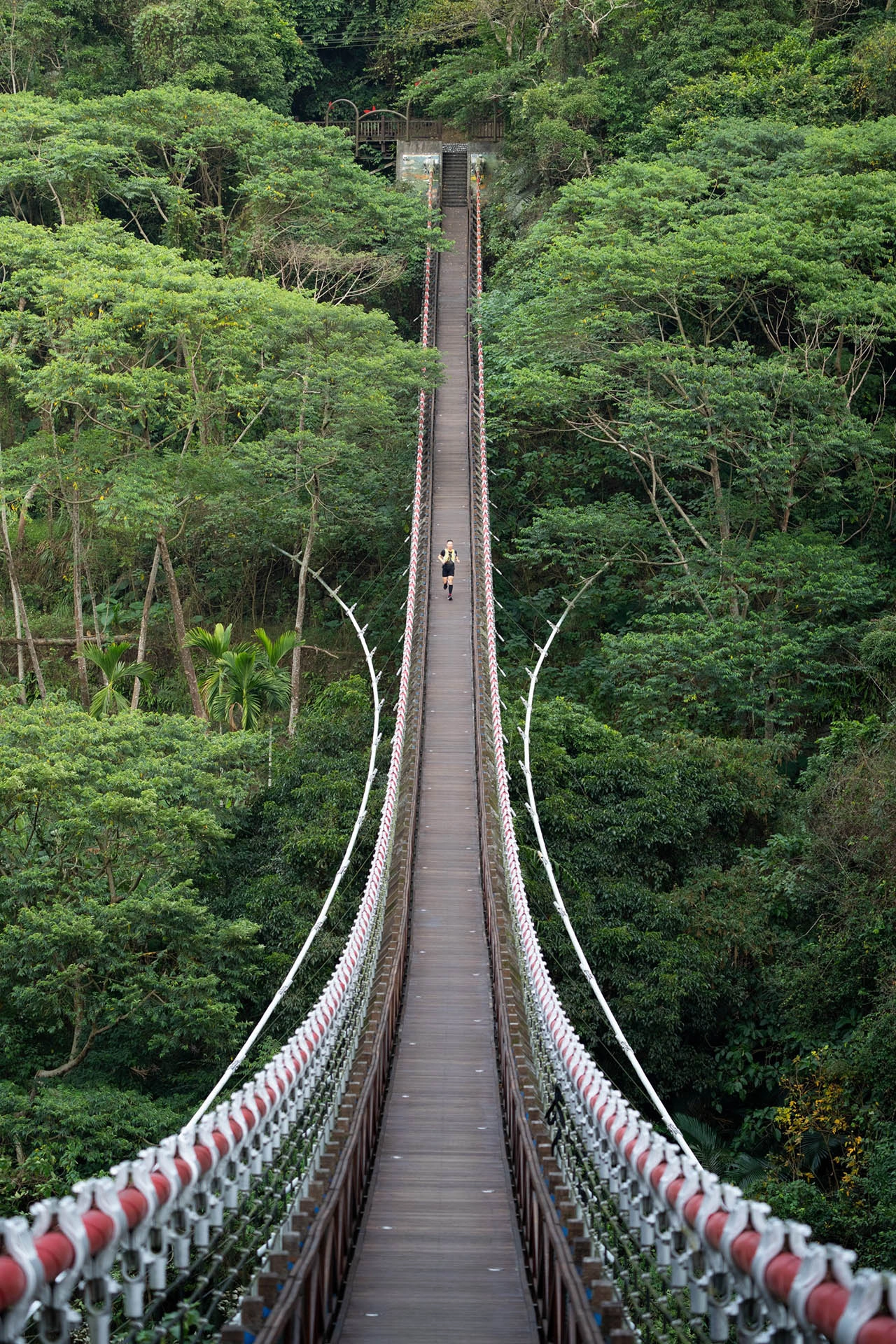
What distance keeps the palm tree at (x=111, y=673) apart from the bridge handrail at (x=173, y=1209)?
10.9m

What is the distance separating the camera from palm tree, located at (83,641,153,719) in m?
18.5

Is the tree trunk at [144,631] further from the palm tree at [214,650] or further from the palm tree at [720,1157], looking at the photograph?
the palm tree at [720,1157]

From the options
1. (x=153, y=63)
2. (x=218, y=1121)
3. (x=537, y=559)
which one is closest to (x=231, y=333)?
(x=537, y=559)

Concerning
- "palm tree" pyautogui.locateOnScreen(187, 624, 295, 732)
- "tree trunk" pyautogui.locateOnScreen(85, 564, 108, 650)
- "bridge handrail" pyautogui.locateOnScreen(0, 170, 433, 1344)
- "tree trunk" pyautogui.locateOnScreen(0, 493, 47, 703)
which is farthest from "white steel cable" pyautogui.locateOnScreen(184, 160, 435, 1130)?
"tree trunk" pyautogui.locateOnScreen(0, 493, 47, 703)

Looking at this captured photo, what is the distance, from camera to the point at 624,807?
1565cm

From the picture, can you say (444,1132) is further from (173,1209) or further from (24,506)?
(24,506)

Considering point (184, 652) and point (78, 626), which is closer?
point (184, 652)

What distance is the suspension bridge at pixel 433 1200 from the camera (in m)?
3.65

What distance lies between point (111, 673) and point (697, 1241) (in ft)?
52.5

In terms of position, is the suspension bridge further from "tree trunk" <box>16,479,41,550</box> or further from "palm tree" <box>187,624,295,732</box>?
"tree trunk" <box>16,479,41,550</box>

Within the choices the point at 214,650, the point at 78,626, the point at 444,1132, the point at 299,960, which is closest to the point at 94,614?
the point at 78,626

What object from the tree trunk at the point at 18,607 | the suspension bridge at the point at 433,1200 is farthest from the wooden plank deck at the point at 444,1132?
the tree trunk at the point at 18,607

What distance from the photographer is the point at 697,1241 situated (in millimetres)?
4223

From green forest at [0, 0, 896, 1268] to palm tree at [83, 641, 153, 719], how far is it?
9 centimetres
